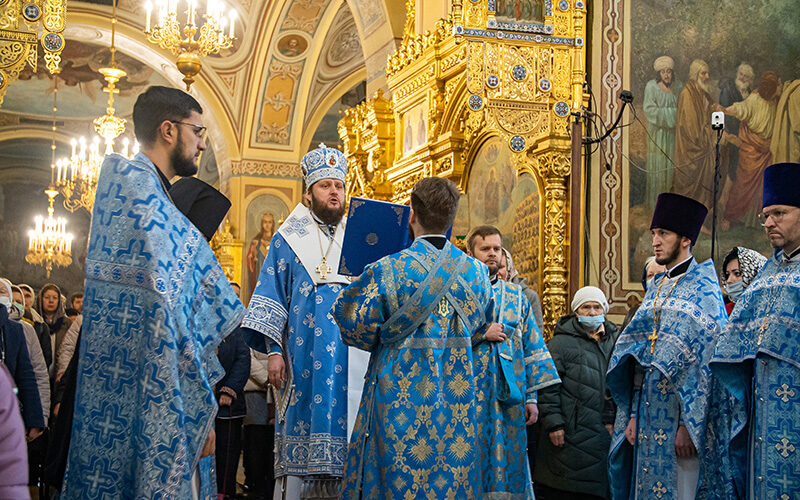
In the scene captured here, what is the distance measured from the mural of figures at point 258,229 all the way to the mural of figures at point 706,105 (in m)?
10.6

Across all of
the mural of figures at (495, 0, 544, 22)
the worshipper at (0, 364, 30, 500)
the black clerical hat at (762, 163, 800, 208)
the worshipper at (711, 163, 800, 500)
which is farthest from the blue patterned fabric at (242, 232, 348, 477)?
the mural of figures at (495, 0, 544, 22)

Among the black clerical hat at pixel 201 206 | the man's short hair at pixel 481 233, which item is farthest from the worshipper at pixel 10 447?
the man's short hair at pixel 481 233

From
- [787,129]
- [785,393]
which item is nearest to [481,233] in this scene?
[785,393]

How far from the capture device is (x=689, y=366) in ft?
16.0

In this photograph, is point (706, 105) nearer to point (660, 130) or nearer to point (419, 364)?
point (660, 130)

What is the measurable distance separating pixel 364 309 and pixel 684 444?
1754 mm

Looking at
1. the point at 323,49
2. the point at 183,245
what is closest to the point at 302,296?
the point at 183,245

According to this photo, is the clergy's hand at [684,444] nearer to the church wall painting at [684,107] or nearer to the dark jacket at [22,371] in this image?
the dark jacket at [22,371]

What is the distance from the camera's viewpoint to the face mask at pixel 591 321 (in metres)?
6.57

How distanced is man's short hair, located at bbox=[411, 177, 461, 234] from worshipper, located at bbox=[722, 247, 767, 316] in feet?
7.51

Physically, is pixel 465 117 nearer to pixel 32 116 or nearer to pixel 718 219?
pixel 718 219

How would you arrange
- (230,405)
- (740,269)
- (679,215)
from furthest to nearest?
(230,405)
(740,269)
(679,215)

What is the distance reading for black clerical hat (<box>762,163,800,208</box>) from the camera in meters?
4.50

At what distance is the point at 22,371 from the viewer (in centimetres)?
581
